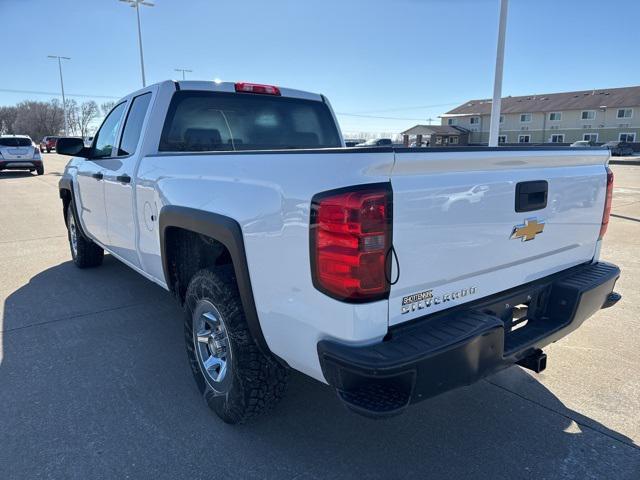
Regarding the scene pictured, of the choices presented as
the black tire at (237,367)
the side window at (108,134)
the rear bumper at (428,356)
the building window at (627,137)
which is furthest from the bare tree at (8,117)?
the rear bumper at (428,356)

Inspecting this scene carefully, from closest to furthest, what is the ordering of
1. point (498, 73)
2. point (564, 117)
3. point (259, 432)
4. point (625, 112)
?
point (259, 432) → point (498, 73) → point (625, 112) → point (564, 117)

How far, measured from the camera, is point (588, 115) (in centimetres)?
5706

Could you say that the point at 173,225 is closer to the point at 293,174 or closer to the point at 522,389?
the point at 293,174

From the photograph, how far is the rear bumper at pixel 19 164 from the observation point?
1952 cm

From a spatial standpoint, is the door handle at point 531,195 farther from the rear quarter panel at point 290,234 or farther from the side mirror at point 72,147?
the side mirror at point 72,147

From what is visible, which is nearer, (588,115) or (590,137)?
(588,115)

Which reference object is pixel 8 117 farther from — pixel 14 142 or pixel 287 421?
pixel 287 421

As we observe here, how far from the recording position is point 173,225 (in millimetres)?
2871

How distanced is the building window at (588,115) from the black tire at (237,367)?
6494 cm

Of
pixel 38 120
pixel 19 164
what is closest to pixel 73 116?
pixel 38 120

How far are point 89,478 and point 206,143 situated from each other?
8.05 feet

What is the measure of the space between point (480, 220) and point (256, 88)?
2.58 metres

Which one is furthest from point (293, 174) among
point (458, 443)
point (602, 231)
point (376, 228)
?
point (602, 231)

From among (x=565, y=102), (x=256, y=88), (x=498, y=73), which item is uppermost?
(x=565, y=102)
